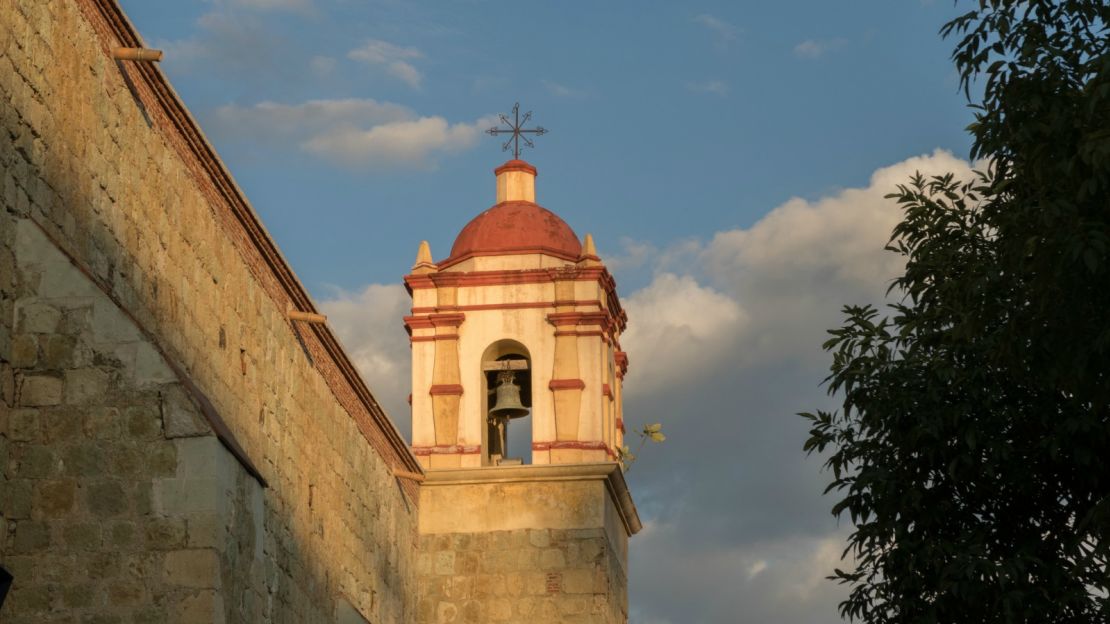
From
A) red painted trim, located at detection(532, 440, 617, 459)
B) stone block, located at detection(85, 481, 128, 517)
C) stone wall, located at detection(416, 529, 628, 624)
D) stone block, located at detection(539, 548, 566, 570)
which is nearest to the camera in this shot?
stone block, located at detection(85, 481, 128, 517)

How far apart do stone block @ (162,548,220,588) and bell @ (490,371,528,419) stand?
1063 cm

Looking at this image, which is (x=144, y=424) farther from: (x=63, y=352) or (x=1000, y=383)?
(x=1000, y=383)

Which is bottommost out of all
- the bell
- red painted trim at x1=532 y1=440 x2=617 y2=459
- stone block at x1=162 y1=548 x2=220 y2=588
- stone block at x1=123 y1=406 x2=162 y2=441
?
stone block at x1=162 y1=548 x2=220 y2=588

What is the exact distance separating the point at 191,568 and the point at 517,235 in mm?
11560

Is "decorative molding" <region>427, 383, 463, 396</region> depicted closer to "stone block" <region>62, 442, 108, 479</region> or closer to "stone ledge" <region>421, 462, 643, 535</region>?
"stone ledge" <region>421, 462, 643, 535</region>

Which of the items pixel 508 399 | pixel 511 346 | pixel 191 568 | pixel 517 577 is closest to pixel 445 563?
pixel 517 577

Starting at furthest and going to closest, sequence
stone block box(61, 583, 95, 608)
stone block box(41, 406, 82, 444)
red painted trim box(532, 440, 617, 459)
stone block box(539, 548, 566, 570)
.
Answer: red painted trim box(532, 440, 617, 459), stone block box(539, 548, 566, 570), stone block box(41, 406, 82, 444), stone block box(61, 583, 95, 608)

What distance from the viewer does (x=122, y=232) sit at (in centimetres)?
1082

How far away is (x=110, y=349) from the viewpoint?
930cm

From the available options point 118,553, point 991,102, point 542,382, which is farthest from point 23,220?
point 542,382

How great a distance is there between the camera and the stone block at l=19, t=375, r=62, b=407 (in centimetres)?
927

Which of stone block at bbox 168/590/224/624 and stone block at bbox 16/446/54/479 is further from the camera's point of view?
stone block at bbox 16/446/54/479

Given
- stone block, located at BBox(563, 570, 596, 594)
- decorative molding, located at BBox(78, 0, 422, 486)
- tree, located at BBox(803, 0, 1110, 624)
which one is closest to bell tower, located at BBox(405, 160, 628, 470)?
stone block, located at BBox(563, 570, 596, 594)

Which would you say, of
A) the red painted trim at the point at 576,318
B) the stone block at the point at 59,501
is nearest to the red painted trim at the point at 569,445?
the red painted trim at the point at 576,318
